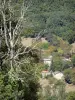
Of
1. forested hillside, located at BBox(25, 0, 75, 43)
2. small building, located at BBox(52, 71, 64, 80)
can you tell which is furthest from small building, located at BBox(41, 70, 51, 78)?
forested hillside, located at BBox(25, 0, 75, 43)

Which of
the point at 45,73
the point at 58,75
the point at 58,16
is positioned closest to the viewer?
the point at 45,73

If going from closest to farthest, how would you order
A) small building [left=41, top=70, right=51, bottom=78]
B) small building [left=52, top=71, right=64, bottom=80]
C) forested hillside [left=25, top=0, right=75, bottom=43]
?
small building [left=41, top=70, right=51, bottom=78]
small building [left=52, top=71, right=64, bottom=80]
forested hillside [left=25, top=0, right=75, bottom=43]

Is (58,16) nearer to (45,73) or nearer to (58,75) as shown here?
(58,75)

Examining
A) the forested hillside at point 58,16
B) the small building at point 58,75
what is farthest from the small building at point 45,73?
the forested hillside at point 58,16

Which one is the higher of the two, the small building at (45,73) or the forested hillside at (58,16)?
the small building at (45,73)

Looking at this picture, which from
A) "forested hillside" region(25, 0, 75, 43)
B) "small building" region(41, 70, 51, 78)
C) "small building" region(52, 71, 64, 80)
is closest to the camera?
"small building" region(41, 70, 51, 78)

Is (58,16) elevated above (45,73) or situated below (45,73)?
below

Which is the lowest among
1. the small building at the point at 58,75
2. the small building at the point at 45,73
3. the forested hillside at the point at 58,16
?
the forested hillside at the point at 58,16

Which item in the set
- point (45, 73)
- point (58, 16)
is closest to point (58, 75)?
point (45, 73)

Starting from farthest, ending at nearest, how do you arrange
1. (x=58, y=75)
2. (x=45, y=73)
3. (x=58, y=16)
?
1. (x=58, y=16)
2. (x=58, y=75)
3. (x=45, y=73)

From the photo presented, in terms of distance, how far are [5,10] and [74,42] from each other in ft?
154

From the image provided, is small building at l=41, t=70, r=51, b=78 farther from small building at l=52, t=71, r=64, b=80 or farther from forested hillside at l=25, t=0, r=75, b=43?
forested hillside at l=25, t=0, r=75, b=43

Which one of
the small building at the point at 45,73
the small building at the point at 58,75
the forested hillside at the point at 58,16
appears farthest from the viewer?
the forested hillside at the point at 58,16

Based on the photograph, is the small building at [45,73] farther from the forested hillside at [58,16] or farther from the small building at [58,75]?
the forested hillside at [58,16]
